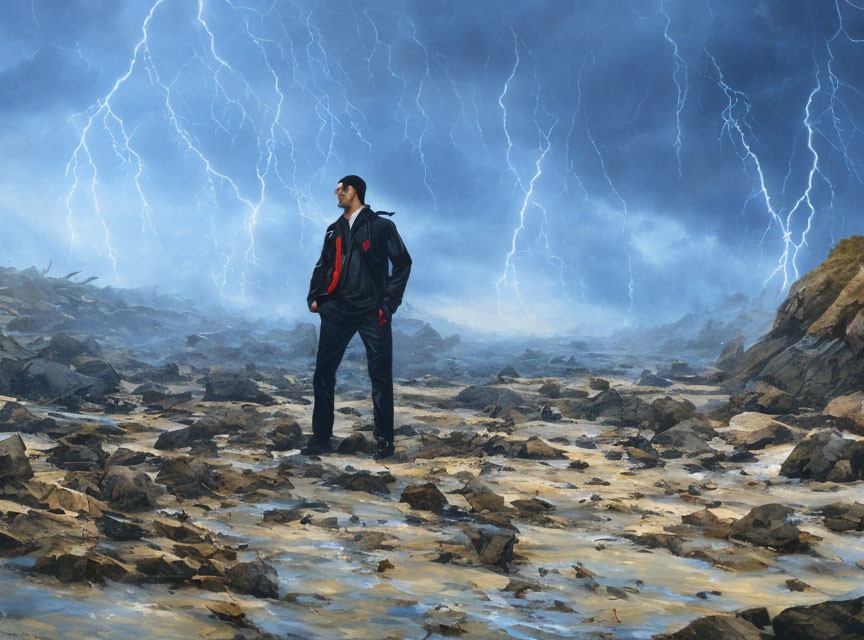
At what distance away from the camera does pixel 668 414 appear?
603 centimetres

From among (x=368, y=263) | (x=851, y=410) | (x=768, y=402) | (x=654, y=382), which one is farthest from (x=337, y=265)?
(x=654, y=382)

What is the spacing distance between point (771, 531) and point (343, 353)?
2.87m

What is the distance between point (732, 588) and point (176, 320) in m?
22.8

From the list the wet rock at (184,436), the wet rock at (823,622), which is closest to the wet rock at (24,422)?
the wet rock at (184,436)

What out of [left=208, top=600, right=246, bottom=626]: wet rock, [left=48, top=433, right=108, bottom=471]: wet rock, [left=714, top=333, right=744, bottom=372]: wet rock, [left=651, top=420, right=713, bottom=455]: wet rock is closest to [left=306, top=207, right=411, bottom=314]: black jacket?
[left=48, top=433, right=108, bottom=471]: wet rock

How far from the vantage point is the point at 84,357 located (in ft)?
27.7

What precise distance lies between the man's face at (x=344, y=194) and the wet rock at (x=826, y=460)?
326 cm

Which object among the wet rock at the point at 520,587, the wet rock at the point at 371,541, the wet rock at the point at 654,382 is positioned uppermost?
the wet rock at the point at 654,382

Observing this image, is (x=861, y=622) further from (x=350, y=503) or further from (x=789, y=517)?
(x=350, y=503)

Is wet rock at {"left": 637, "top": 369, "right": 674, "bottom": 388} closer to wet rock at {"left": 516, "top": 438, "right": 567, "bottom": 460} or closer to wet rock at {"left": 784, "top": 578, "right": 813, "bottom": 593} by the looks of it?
wet rock at {"left": 516, "top": 438, "right": 567, "bottom": 460}

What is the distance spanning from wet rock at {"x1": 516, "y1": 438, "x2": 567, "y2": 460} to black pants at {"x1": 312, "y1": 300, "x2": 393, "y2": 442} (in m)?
0.94

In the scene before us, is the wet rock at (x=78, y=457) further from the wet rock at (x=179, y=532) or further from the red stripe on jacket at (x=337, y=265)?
the red stripe on jacket at (x=337, y=265)

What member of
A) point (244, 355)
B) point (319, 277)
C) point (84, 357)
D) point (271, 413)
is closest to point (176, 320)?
point (244, 355)

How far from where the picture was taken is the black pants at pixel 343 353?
183 inches
